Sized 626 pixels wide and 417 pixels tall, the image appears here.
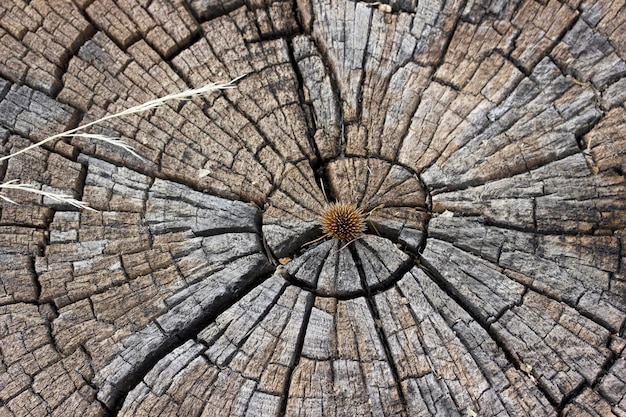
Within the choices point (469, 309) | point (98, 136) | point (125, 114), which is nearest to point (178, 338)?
point (98, 136)

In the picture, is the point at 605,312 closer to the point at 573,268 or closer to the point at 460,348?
the point at 573,268

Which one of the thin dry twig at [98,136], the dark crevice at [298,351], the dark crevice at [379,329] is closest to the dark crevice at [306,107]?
the thin dry twig at [98,136]

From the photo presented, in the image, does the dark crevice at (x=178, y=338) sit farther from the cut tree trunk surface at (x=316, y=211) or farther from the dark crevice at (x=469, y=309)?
the dark crevice at (x=469, y=309)

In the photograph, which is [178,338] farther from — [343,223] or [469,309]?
[469,309]

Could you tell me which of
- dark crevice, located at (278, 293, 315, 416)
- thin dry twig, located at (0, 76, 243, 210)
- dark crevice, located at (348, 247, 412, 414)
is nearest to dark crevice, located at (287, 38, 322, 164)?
thin dry twig, located at (0, 76, 243, 210)

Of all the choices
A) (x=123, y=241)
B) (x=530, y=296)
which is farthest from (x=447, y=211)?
(x=123, y=241)
